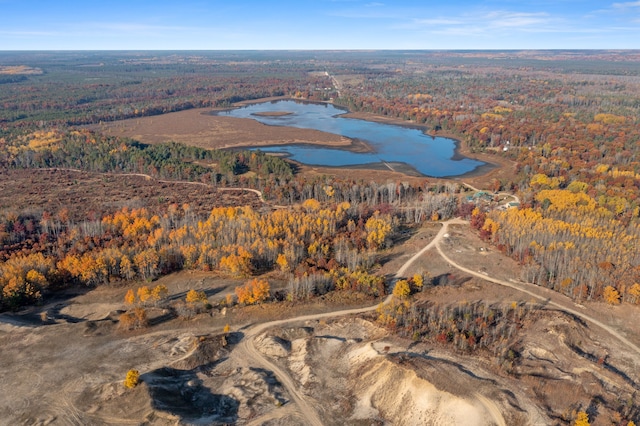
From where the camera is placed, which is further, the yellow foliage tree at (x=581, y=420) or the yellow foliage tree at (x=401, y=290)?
the yellow foliage tree at (x=401, y=290)

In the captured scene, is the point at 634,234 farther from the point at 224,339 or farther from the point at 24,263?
the point at 24,263

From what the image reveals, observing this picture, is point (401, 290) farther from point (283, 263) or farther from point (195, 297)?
point (195, 297)

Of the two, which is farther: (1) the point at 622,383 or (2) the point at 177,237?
(2) the point at 177,237

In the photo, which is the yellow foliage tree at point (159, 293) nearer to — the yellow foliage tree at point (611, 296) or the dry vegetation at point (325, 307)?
the dry vegetation at point (325, 307)

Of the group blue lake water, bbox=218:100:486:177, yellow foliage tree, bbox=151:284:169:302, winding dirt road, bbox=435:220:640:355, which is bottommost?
winding dirt road, bbox=435:220:640:355

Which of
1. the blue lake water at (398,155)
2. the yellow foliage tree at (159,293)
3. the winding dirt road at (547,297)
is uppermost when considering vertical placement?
the blue lake water at (398,155)

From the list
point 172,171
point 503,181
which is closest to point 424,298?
point 503,181

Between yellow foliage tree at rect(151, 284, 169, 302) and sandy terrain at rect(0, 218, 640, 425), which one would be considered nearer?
sandy terrain at rect(0, 218, 640, 425)

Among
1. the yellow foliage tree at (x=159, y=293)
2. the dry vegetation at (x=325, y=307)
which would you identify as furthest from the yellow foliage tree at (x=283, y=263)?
the yellow foliage tree at (x=159, y=293)

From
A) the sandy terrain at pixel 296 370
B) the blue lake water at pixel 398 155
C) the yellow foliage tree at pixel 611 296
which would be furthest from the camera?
the blue lake water at pixel 398 155

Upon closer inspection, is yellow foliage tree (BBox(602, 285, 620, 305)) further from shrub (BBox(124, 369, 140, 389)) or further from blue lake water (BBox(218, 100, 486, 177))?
blue lake water (BBox(218, 100, 486, 177))

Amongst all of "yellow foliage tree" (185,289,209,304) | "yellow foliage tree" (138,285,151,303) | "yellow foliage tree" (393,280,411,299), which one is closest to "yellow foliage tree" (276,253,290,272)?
"yellow foliage tree" (185,289,209,304)
